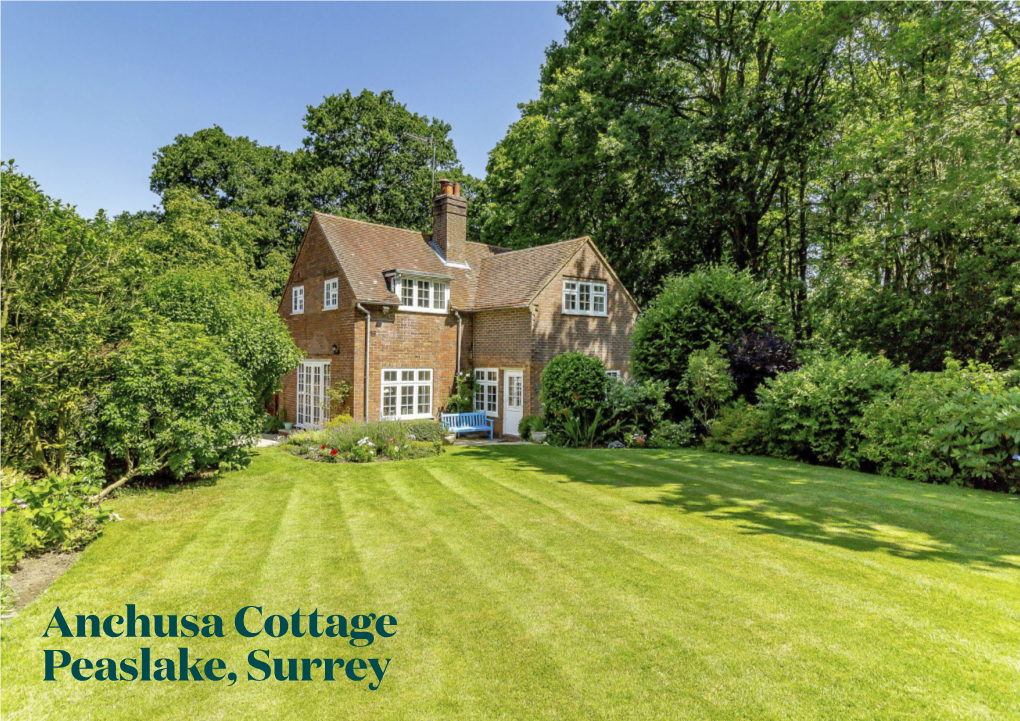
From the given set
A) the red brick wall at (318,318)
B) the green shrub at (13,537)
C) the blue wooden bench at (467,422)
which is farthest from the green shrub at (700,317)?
the green shrub at (13,537)

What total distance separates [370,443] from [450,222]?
1151 cm

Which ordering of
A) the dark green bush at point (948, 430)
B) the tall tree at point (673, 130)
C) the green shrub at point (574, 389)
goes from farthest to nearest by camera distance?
the tall tree at point (673, 130) < the green shrub at point (574, 389) < the dark green bush at point (948, 430)

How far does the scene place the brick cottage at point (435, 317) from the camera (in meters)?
18.2

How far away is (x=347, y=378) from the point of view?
703 inches

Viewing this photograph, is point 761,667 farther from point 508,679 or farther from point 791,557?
point 791,557

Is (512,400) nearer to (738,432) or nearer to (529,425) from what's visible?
(529,425)

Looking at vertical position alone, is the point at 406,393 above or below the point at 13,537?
above

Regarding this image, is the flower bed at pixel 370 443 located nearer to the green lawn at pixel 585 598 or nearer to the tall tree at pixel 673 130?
the green lawn at pixel 585 598

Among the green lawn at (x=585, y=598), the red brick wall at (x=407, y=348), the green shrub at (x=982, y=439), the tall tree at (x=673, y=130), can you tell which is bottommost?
the green lawn at (x=585, y=598)

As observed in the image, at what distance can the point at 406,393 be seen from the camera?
742 inches

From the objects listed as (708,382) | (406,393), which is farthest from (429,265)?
(708,382)

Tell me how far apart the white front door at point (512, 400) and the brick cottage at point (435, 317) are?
1.8 inches

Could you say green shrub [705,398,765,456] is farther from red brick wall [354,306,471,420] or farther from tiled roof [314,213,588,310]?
red brick wall [354,306,471,420]

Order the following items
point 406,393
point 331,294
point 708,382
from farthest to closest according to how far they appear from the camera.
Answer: point 331,294
point 406,393
point 708,382
